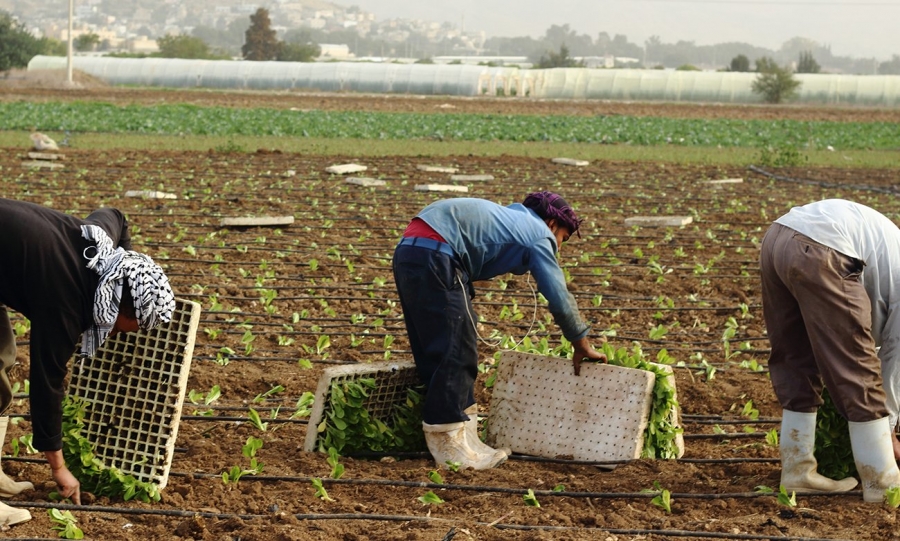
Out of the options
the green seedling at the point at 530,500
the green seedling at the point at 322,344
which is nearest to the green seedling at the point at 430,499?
the green seedling at the point at 530,500

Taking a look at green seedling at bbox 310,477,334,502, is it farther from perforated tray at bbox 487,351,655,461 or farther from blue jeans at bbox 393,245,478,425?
perforated tray at bbox 487,351,655,461

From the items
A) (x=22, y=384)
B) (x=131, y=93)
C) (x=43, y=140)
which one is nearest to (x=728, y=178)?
(x=43, y=140)

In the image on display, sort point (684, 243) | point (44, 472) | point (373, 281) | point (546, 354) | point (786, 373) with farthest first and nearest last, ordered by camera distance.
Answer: point (684, 243) < point (373, 281) < point (546, 354) < point (44, 472) < point (786, 373)

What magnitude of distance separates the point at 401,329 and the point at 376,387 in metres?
2.41

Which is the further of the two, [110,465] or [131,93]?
[131,93]

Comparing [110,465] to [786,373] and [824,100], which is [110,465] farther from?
[824,100]

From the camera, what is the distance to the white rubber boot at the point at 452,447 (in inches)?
190

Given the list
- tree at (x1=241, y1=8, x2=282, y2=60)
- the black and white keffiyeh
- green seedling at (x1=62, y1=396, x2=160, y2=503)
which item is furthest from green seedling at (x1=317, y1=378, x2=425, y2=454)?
tree at (x1=241, y1=8, x2=282, y2=60)

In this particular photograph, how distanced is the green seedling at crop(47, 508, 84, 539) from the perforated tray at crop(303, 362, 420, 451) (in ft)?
4.00

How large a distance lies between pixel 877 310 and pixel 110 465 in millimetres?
3132

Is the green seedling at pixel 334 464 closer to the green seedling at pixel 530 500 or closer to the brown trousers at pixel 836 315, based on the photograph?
the green seedling at pixel 530 500

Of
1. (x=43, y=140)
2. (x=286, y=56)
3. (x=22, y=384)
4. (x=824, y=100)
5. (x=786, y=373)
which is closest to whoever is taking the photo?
(x=786, y=373)

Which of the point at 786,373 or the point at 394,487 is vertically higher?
the point at 786,373

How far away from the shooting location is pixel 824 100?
52.9m
